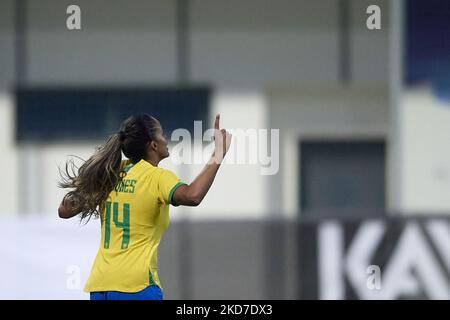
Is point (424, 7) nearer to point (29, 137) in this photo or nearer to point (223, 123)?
point (223, 123)

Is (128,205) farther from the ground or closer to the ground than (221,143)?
closer to the ground

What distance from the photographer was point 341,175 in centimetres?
1175

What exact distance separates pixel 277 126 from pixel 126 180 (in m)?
6.70

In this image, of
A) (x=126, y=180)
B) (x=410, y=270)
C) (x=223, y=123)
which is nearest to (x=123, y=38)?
(x=223, y=123)

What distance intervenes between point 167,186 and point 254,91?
6727 millimetres

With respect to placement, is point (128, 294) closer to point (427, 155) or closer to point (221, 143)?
point (221, 143)

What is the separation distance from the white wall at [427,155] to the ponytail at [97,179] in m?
6.22

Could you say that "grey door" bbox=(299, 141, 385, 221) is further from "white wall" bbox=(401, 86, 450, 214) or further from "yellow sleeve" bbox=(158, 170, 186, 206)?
"yellow sleeve" bbox=(158, 170, 186, 206)

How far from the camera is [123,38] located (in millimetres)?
11336
